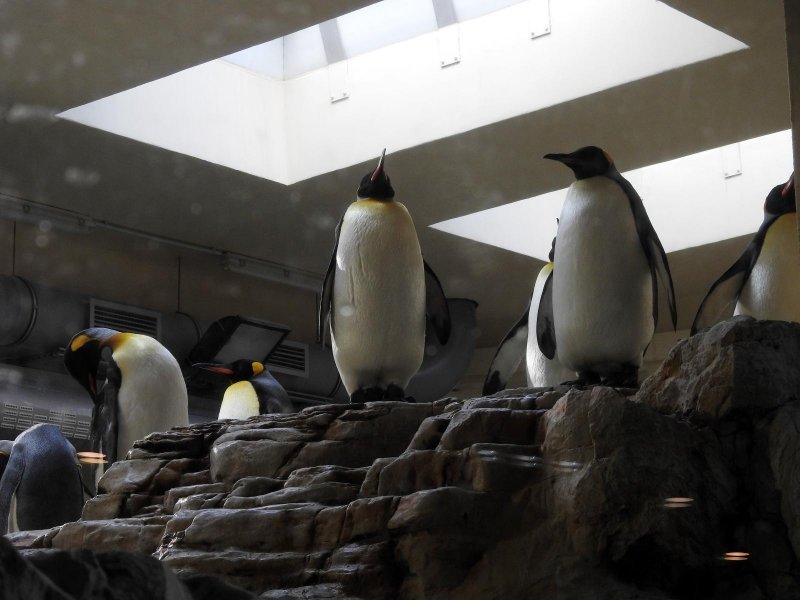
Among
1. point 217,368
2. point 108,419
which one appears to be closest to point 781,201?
point 108,419

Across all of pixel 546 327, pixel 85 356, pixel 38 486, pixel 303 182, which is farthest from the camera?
pixel 303 182

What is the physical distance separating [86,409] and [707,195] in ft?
10.9

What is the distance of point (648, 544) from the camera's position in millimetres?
2570

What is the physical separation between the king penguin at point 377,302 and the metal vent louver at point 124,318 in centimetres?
208

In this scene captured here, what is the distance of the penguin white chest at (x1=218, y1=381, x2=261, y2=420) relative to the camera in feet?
21.0

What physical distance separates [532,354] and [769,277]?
1.06 metres

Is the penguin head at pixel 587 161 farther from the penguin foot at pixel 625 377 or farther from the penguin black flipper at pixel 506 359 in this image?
the penguin black flipper at pixel 506 359

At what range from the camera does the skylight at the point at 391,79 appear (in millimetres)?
5211

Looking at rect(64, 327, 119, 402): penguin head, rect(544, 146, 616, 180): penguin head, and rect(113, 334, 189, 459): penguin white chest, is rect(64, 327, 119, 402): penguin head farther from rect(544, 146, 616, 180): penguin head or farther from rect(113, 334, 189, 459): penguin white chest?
rect(544, 146, 616, 180): penguin head

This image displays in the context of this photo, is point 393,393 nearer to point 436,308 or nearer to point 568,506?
point 436,308

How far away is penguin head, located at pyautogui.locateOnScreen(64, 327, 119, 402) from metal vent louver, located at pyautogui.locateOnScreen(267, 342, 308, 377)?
80.8 inches

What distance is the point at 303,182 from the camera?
20.5ft

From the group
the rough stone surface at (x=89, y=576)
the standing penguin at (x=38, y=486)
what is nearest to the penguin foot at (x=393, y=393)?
the standing penguin at (x=38, y=486)

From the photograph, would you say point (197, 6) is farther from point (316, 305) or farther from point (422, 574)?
point (316, 305)
